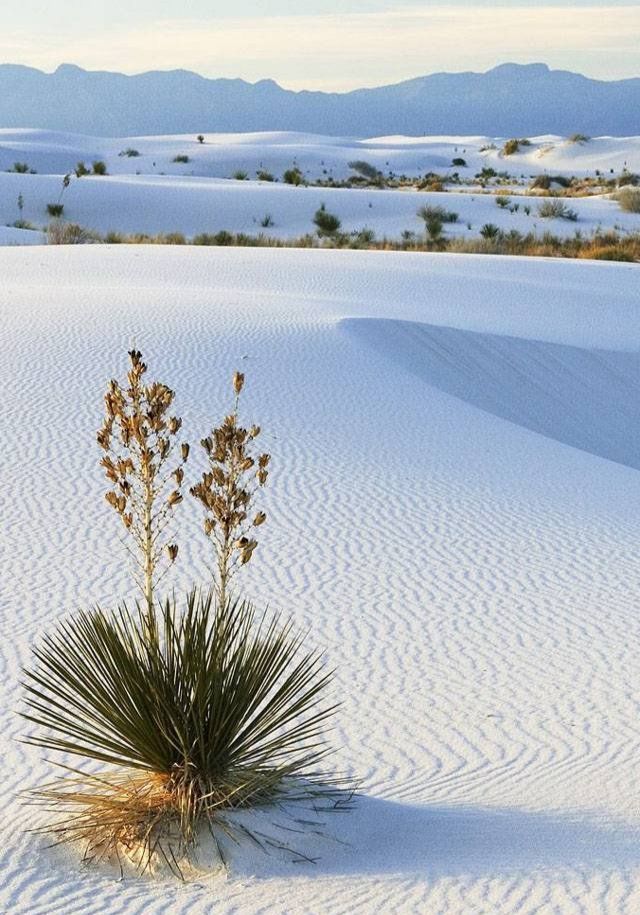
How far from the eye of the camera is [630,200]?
3938cm

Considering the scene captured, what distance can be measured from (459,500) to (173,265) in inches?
478

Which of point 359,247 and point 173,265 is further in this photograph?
point 359,247

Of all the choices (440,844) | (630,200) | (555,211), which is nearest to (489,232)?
(555,211)

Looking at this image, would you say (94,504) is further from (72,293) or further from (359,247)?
(359,247)

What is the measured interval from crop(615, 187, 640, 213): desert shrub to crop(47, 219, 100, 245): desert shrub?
1627cm

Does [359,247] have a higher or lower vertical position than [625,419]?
higher

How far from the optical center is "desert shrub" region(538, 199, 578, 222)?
118 ft

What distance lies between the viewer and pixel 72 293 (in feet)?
55.2

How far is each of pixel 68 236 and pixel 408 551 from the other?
21.6 m

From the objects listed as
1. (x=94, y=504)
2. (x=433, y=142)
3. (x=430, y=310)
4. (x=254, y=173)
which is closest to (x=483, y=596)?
(x=94, y=504)

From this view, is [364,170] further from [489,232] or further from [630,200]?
[489,232]

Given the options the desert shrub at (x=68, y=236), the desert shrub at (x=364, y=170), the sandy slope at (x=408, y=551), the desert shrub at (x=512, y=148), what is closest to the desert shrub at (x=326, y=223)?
the desert shrub at (x=68, y=236)

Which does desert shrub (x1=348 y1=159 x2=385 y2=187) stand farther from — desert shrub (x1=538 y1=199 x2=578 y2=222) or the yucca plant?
the yucca plant

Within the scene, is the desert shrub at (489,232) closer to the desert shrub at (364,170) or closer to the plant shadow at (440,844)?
the plant shadow at (440,844)
